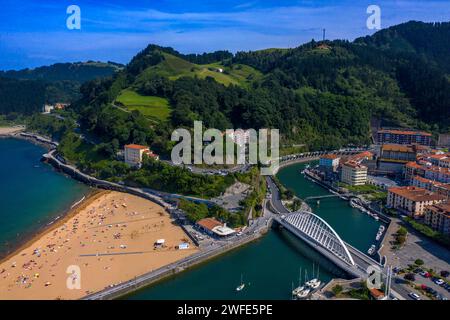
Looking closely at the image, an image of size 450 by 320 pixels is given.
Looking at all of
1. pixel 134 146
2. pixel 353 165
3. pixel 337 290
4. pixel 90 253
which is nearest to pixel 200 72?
pixel 134 146

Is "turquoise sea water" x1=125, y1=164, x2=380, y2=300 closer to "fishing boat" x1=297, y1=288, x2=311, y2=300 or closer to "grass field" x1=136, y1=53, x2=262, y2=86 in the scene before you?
"fishing boat" x1=297, y1=288, x2=311, y2=300

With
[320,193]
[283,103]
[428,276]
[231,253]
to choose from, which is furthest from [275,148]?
[428,276]

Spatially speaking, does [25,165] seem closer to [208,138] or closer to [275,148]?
[208,138]

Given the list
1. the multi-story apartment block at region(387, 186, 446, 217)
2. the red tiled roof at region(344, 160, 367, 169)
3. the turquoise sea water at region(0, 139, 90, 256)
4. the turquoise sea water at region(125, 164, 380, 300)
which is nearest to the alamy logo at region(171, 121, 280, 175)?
the red tiled roof at region(344, 160, 367, 169)

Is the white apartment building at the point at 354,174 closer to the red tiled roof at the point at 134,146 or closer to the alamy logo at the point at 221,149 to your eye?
the alamy logo at the point at 221,149

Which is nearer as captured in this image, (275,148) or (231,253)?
(231,253)

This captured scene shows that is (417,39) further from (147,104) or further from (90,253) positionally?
(90,253)

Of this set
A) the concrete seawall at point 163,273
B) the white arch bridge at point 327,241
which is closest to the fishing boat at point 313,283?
the white arch bridge at point 327,241
